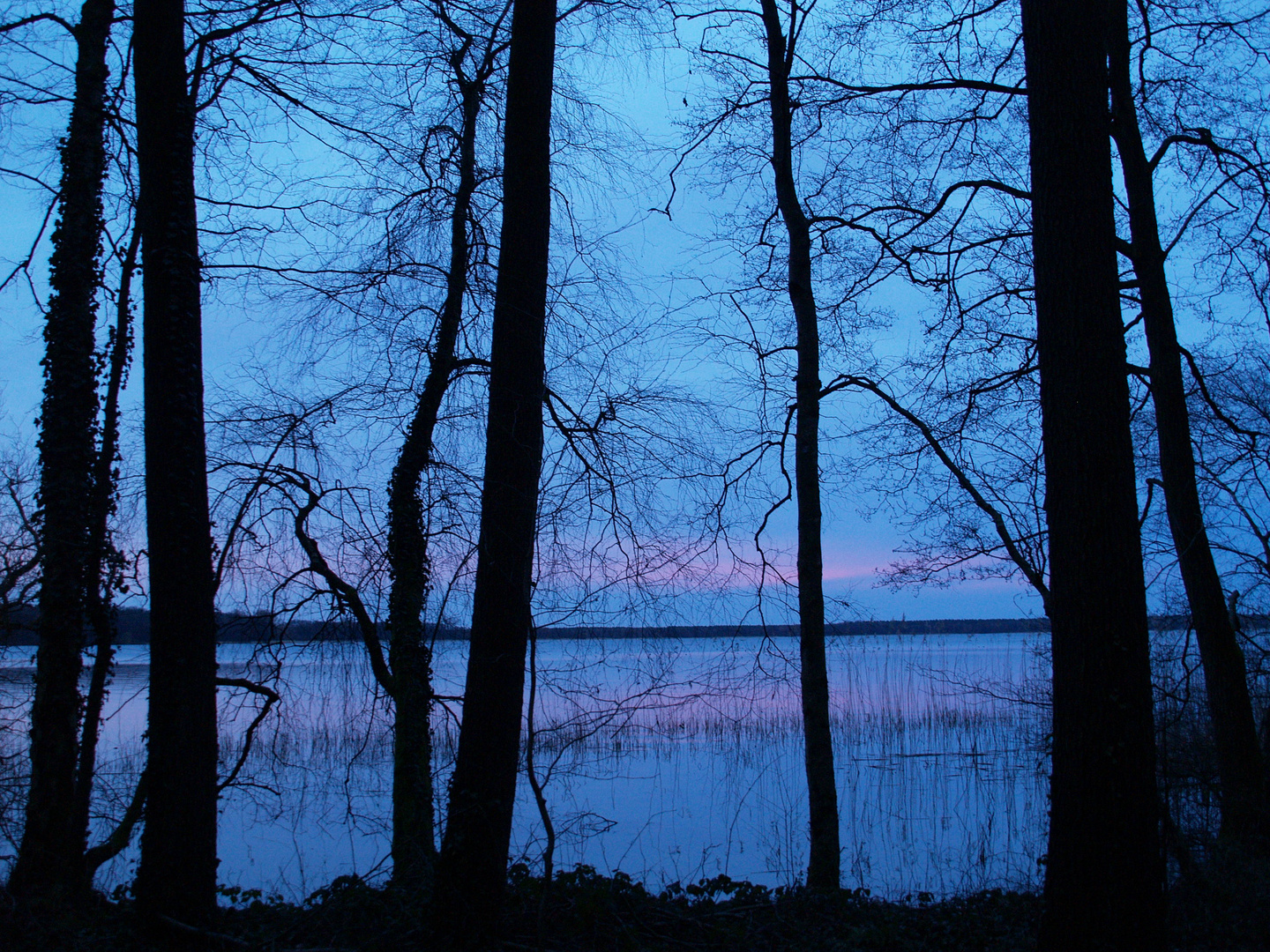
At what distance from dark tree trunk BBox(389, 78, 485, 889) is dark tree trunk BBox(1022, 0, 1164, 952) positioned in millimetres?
4745

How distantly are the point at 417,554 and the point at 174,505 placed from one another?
136 inches

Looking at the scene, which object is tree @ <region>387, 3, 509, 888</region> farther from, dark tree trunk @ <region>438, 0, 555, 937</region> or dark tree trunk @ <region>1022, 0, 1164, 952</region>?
dark tree trunk @ <region>1022, 0, 1164, 952</region>

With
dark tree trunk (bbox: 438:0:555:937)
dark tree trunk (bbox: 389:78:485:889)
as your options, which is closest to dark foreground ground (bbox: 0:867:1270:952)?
dark tree trunk (bbox: 438:0:555:937)

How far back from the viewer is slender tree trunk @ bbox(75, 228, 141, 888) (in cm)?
652

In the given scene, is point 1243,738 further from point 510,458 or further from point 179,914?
point 179,914

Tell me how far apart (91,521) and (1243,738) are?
32.0ft

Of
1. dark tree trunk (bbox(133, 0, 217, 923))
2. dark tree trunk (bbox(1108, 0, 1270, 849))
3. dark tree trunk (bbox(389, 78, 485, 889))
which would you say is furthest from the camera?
dark tree trunk (bbox(389, 78, 485, 889))

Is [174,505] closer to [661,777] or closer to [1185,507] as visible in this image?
[1185,507]

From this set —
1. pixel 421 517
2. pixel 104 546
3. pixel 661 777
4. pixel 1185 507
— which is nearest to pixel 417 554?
pixel 421 517

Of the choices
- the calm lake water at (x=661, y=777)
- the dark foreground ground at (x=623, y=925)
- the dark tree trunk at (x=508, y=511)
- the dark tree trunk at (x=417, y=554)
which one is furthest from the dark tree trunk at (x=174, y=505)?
the dark tree trunk at (x=417, y=554)

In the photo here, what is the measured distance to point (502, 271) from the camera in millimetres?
5277

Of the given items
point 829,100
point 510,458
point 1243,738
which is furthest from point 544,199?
point 1243,738

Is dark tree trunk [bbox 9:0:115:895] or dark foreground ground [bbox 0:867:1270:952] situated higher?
dark tree trunk [bbox 9:0:115:895]

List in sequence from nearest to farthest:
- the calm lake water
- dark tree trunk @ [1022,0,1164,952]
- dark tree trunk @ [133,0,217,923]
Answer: dark tree trunk @ [1022,0,1164,952] < dark tree trunk @ [133,0,217,923] < the calm lake water
